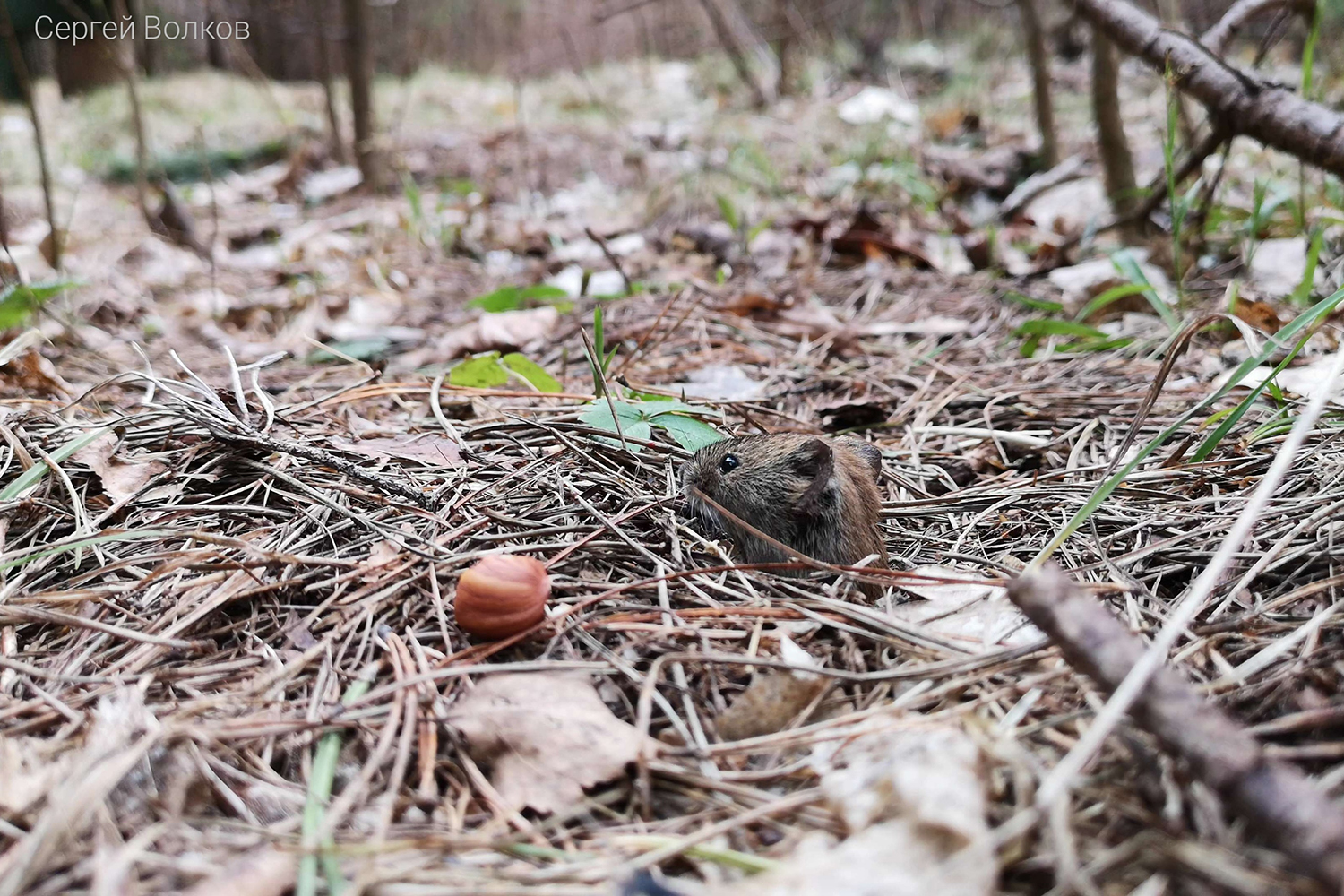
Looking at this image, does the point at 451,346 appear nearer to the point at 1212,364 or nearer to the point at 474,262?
the point at 474,262

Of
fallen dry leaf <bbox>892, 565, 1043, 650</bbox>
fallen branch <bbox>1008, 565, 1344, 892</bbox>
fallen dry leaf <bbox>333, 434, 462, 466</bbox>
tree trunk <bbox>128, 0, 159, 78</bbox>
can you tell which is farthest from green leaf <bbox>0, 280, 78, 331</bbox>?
tree trunk <bbox>128, 0, 159, 78</bbox>

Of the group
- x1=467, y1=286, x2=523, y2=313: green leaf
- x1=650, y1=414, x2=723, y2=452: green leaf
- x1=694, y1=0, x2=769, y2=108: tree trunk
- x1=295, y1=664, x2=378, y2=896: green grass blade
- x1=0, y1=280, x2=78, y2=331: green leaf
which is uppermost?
x1=694, y1=0, x2=769, y2=108: tree trunk

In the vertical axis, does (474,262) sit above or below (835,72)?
below

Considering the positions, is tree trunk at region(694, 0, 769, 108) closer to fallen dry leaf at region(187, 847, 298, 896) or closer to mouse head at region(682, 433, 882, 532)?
mouse head at region(682, 433, 882, 532)

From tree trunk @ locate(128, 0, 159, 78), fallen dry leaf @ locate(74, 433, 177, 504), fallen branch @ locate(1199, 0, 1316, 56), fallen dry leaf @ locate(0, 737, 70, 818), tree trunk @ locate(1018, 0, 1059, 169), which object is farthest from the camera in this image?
tree trunk @ locate(128, 0, 159, 78)

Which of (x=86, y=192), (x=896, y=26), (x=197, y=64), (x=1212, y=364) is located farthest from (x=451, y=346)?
(x=197, y=64)

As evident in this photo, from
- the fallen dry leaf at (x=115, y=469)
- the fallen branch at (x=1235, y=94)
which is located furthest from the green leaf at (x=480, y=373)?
the fallen branch at (x=1235, y=94)
